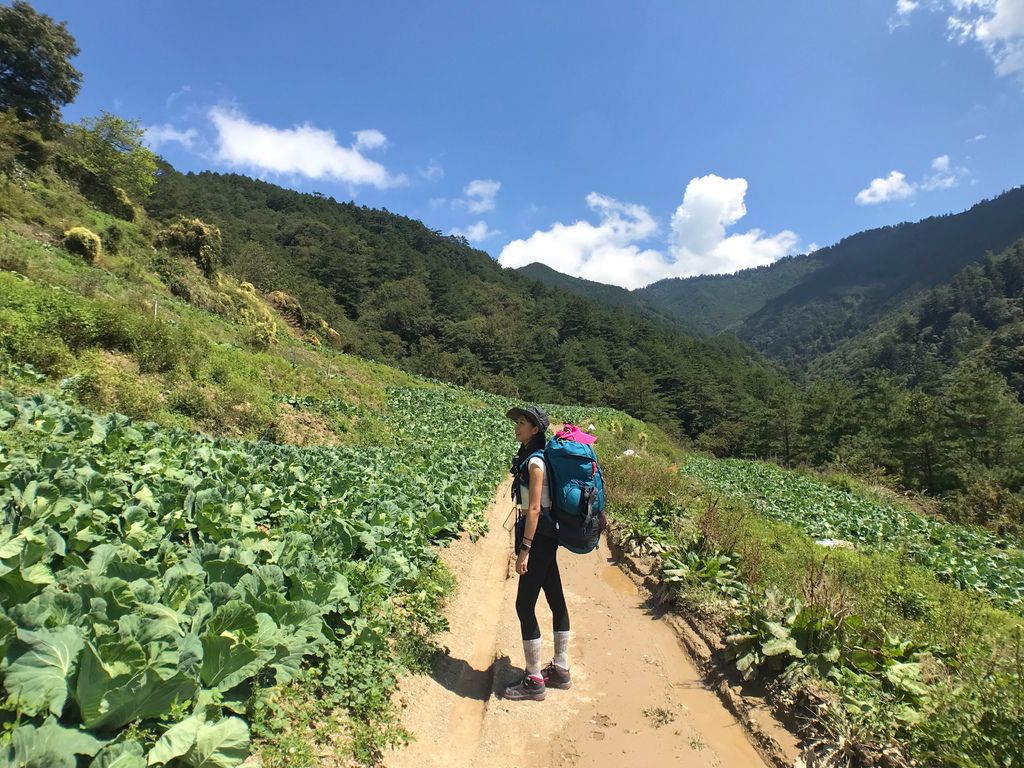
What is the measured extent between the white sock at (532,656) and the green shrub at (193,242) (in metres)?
35.7

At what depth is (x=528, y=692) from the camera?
4309mm

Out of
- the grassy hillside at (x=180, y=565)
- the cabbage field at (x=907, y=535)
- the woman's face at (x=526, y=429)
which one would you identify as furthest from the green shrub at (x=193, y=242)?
the woman's face at (x=526, y=429)

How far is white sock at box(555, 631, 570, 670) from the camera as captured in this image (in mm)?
4488

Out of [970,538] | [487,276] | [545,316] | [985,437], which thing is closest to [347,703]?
[970,538]

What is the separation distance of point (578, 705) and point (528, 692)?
433 millimetres

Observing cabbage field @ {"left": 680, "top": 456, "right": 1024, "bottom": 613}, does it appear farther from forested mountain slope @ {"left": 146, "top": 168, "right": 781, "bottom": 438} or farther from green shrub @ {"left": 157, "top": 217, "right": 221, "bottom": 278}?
forested mountain slope @ {"left": 146, "top": 168, "right": 781, "bottom": 438}

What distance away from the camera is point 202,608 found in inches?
113

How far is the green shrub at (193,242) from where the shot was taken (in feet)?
105

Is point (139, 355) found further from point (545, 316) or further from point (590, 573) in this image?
point (545, 316)

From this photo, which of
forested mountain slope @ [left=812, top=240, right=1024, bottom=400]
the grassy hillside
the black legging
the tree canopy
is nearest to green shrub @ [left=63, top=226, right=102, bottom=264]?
the grassy hillside

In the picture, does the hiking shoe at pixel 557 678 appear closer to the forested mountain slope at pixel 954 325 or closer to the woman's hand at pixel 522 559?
the woman's hand at pixel 522 559

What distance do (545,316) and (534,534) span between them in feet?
305

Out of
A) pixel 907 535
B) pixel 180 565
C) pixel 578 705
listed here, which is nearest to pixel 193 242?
pixel 180 565

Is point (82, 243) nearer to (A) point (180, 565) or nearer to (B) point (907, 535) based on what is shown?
(A) point (180, 565)
